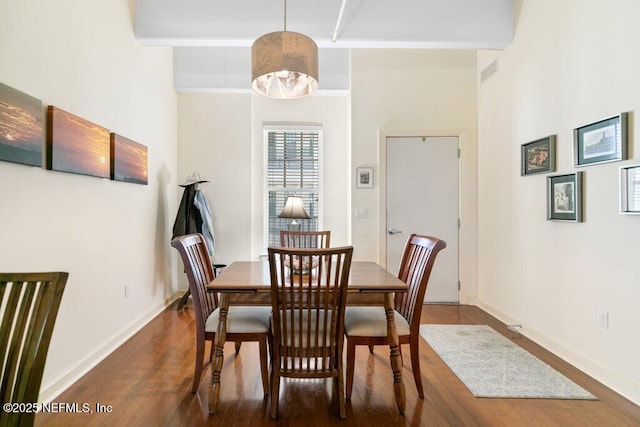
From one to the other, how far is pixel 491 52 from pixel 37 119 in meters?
4.10

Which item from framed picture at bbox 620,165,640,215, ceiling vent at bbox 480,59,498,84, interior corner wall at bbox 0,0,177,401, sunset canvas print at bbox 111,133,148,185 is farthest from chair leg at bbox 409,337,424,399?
ceiling vent at bbox 480,59,498,84

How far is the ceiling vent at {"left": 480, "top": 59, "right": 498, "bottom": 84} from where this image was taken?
368 centimetres

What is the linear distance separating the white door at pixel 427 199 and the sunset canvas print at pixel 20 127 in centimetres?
336

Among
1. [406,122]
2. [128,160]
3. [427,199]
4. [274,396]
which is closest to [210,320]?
[274,396]

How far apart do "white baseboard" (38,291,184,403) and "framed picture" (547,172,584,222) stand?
3.70 meters

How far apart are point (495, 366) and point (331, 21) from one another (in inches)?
126

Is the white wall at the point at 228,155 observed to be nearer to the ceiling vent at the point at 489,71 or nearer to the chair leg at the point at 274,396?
the ceiling vent at the point at 489,71

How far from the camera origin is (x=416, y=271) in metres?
2.22

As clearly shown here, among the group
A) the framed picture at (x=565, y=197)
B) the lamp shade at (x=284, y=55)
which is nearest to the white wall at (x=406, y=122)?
the framed picture at (x=565, y=197)

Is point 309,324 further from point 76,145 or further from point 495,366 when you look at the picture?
point 76,145

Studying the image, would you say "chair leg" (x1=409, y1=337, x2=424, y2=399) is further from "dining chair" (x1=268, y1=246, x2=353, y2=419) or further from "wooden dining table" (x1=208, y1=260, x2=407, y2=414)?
"dining chair" (x1=268, y1=246, x2=353, y2=419)

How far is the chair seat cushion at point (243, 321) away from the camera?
6.70ft

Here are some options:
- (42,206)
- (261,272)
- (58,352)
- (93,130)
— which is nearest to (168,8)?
(93,130)

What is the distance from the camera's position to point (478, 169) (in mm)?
4121
